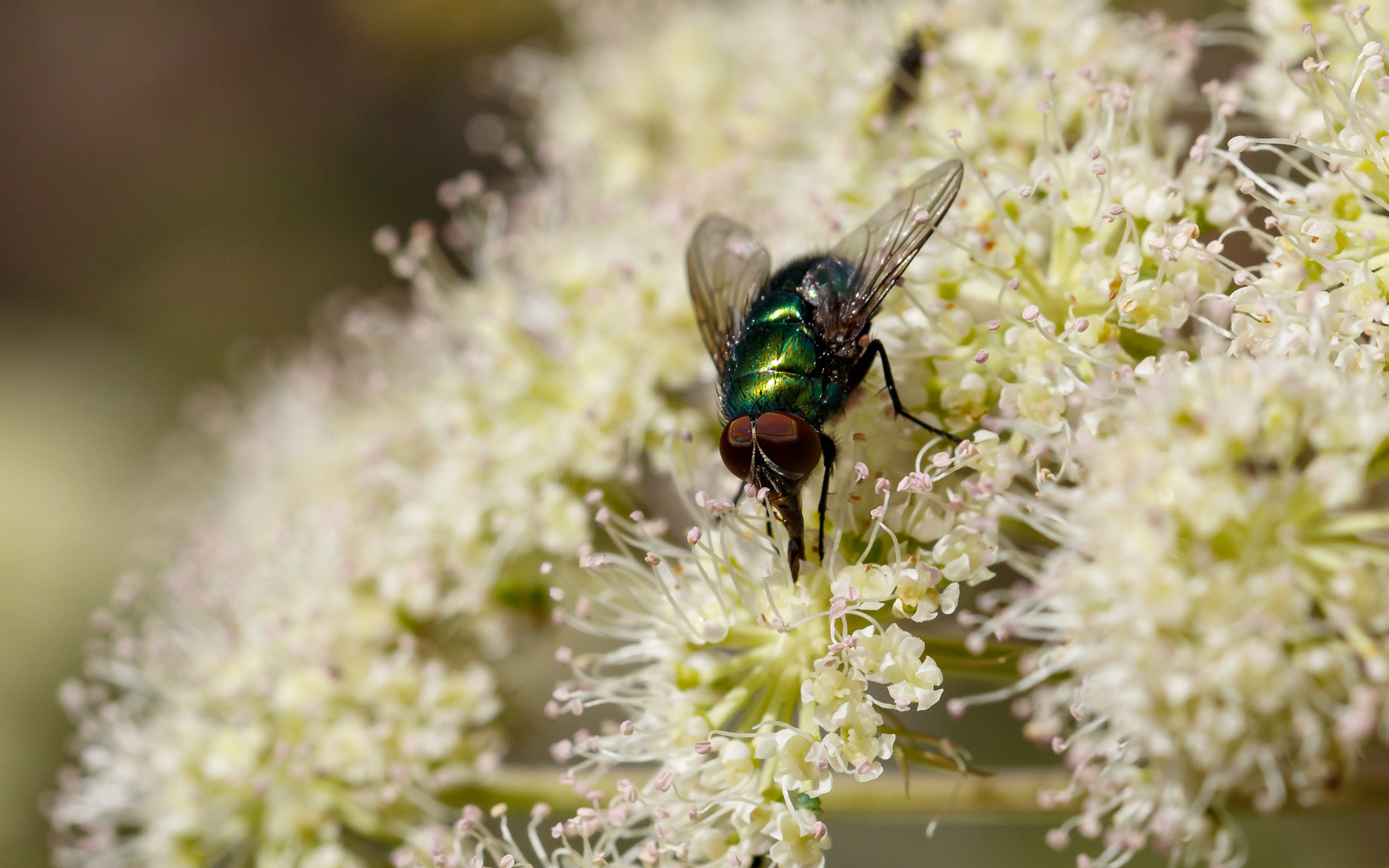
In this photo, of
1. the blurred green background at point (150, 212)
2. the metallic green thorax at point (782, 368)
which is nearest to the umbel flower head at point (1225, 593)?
the metallic green thorax at point (782, 368)

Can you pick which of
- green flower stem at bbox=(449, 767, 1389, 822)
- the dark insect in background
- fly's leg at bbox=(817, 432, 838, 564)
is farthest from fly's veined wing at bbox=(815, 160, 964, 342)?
green flower stem at bbox=(449, 767, 1389, 822)

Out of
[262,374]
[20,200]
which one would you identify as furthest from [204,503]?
[20,200]

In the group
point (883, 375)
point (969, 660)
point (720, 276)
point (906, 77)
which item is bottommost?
point (969, 660)

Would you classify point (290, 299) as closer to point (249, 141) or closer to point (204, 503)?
point (249, 141)

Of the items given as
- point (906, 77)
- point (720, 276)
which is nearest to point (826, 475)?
point (720, 276)

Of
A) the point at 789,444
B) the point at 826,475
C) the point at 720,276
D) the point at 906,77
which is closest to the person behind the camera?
the point at 789,444

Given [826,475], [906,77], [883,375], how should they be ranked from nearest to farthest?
[826,475], [883,375], [906,77]

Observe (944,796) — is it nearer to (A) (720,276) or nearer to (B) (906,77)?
(A) (720,276)

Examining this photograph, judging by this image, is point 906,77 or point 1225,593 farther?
point 906,77
